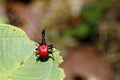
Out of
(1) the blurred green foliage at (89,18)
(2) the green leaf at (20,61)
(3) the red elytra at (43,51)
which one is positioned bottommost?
(2) the green leaf at (20,61)

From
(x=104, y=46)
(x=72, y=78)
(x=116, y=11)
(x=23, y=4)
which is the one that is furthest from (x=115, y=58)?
(x=23, y=4)

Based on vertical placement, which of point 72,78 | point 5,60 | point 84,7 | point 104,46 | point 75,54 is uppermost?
point 84,7

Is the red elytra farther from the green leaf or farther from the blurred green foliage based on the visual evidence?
the blurred green foliage

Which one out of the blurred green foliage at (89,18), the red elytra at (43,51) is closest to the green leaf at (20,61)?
the red elytra at (43,51)

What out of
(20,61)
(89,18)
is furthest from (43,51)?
(89,18)

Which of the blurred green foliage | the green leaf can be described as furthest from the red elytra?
the blurred green foliage

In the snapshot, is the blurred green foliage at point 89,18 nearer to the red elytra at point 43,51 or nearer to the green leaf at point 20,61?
the red elytra at point 43,51

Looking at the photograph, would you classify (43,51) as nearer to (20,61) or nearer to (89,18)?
(20,61)

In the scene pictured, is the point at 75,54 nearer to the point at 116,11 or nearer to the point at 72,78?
the point at 72,78
